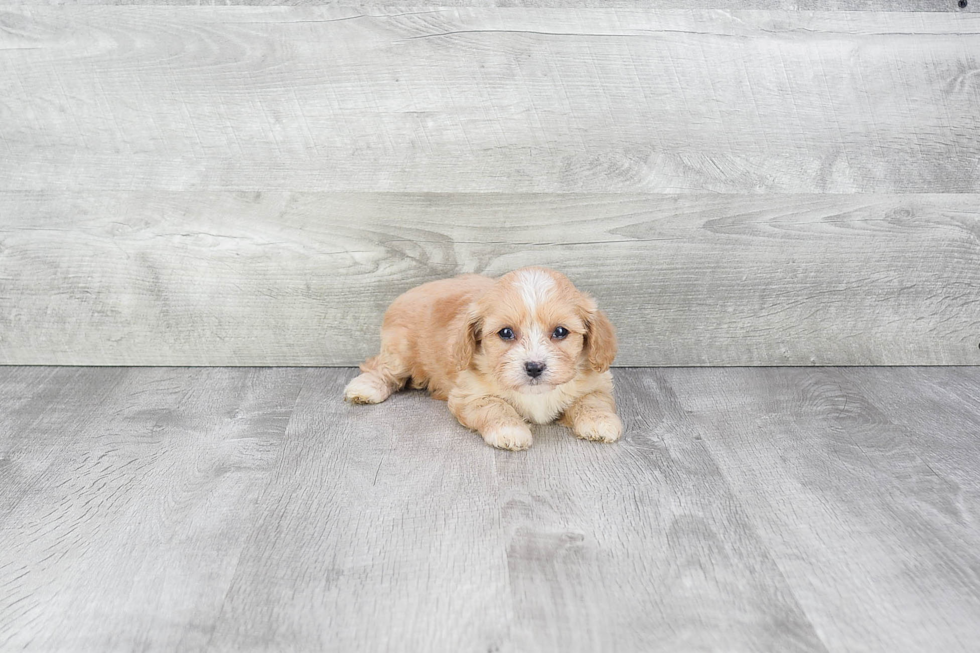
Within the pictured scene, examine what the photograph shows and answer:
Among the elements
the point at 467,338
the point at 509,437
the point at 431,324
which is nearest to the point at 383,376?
the point at 431,324

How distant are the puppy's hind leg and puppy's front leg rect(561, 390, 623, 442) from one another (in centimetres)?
50

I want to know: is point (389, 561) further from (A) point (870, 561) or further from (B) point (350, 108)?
(B) point (350, 108)

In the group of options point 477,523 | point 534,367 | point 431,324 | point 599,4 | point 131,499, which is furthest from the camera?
point 599,4

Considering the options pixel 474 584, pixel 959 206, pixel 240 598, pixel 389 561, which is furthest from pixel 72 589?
pixel 959 206

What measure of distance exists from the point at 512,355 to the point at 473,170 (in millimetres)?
721

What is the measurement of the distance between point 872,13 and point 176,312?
2233 mm

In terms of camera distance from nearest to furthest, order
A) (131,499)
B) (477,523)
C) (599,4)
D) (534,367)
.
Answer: (477,523) → (131,499) → (534,367) → (599,4)

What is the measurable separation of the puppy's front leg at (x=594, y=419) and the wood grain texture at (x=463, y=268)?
1.67ft

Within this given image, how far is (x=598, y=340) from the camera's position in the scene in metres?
1.95

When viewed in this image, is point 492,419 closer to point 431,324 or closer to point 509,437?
point 509,437

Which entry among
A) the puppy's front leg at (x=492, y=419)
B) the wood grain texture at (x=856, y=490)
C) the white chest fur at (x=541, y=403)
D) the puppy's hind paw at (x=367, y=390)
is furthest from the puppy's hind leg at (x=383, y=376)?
the wood grain texture at (x=856, y=490)

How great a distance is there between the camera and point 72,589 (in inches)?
54.7

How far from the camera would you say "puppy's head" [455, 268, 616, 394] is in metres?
1.85

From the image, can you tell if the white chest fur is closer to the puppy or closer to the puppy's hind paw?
the puppy
